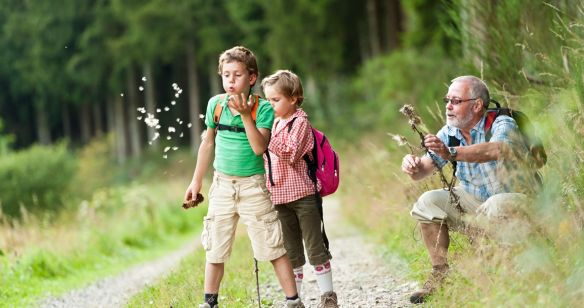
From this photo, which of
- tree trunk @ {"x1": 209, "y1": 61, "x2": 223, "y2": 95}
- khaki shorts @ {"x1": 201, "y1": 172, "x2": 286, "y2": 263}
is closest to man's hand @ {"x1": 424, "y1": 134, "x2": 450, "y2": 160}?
khaki shorts @ {"x1": 201, "y1": 172, "x2": 286, "y2": 263}

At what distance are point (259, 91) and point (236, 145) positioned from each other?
19.9 ft

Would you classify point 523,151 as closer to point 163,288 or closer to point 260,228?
point 260,228

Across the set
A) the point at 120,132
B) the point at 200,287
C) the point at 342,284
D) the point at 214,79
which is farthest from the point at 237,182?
the point at 120,132

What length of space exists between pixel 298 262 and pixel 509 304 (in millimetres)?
2013

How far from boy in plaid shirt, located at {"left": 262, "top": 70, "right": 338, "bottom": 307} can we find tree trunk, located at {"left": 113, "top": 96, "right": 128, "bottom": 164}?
4376cm

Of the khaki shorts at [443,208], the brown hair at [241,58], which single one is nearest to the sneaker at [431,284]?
the khaki shorts at [443,208]

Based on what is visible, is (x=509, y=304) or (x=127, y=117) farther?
(x=127, y=117)

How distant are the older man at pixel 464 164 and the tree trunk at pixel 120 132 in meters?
44.1

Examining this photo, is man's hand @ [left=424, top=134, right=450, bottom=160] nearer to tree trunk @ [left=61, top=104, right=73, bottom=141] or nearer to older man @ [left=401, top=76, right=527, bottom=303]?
older man @ [left=401, top=76, right=527, bottom=303]

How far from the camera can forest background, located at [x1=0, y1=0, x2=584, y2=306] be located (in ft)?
18.1

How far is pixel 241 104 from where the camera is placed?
5.61 metres

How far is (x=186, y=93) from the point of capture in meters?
53.5

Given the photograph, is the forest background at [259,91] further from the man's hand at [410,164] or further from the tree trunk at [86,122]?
the man's hand at [410,164]

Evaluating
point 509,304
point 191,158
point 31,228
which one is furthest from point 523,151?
point 191,158
